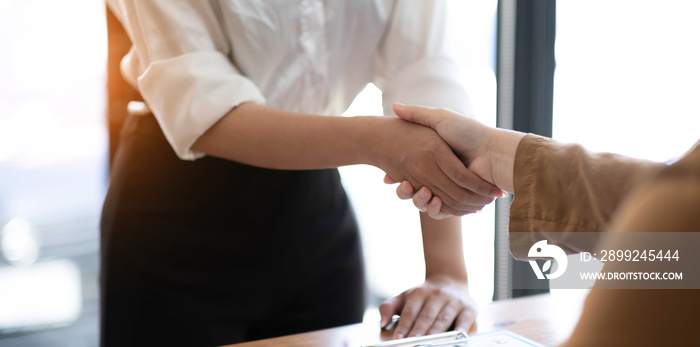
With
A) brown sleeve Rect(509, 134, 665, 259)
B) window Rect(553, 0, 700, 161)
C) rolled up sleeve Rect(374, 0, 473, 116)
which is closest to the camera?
brown sleeve Rect(509, 134, 665, 259)

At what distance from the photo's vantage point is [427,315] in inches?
35.1

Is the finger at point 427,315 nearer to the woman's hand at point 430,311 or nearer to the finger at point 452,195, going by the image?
the woman's hand at point 430,311

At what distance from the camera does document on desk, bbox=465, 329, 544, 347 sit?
0.78 meters

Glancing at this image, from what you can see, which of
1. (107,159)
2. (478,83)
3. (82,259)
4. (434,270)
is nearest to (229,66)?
(434,270)

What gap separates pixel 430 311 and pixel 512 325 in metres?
0.14

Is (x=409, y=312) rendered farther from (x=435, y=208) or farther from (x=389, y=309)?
(x=435, y=208)

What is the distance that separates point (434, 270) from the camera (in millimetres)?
1074

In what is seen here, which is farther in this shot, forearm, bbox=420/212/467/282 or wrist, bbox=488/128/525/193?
forearm, bbox=420/212/467/282

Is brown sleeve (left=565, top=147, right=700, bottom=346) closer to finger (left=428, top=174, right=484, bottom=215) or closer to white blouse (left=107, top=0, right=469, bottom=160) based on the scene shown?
finger (left=428, top=174, right=484, bottom=215)

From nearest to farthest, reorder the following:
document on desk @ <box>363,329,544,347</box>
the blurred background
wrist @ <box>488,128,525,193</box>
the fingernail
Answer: document on desk @ <box>363,329,544,347</box> < wrist @ <box>488,128,525,193</box> < the fingernail < the blurred background

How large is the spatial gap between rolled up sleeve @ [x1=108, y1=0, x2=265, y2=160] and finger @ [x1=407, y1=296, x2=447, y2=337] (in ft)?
1.49

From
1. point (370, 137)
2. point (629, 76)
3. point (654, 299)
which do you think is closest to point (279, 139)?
point (370, 137)

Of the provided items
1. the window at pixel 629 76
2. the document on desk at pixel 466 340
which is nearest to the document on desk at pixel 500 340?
the document on desk at pixel 466 340

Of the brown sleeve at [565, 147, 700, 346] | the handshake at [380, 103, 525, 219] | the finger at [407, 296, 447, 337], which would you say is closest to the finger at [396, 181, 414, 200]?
the handshake at [380, 103, 525, 219]
